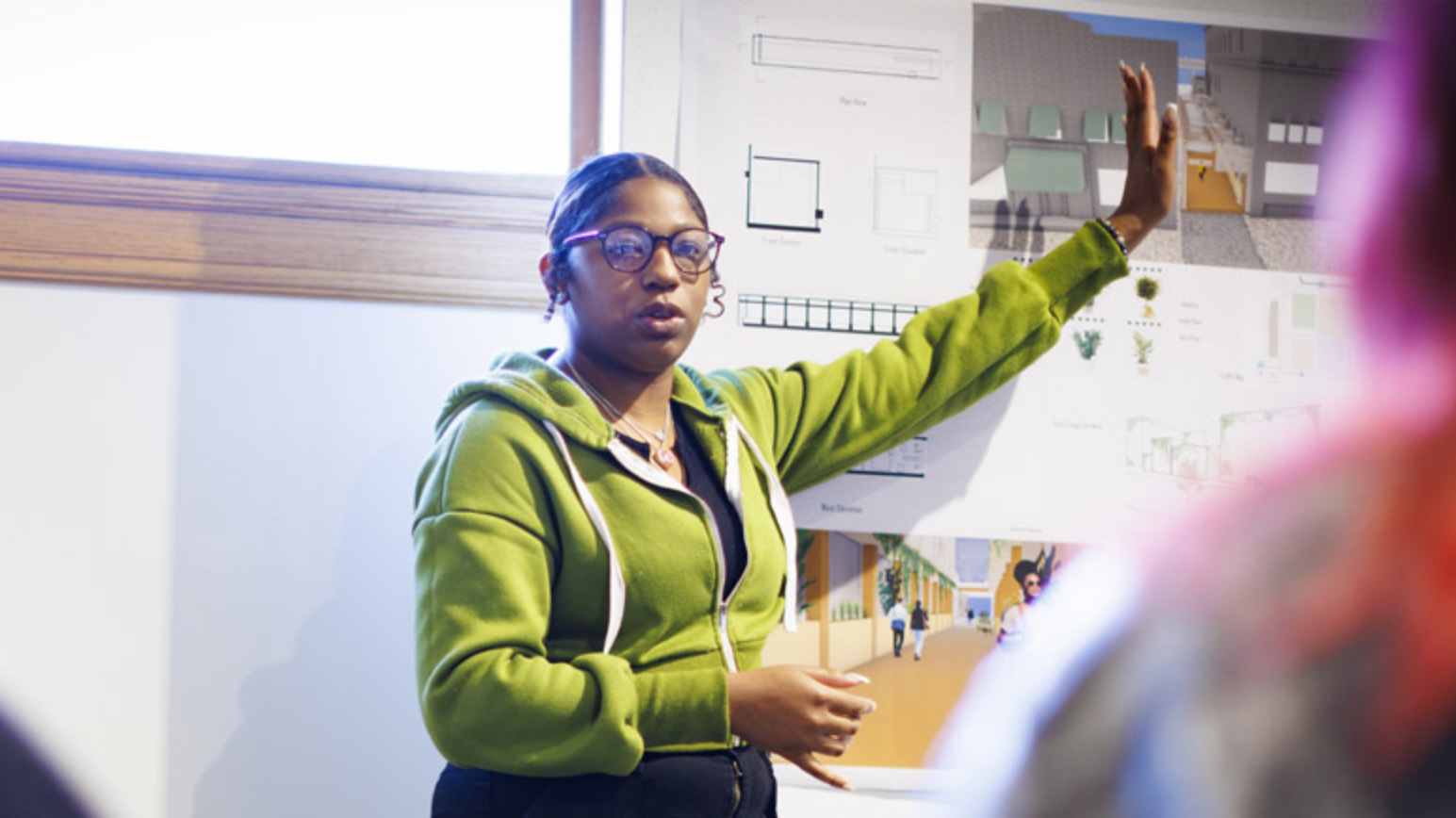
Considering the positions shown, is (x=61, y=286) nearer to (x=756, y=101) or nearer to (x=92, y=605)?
(x=92, y=605)

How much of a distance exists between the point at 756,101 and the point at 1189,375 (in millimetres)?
717

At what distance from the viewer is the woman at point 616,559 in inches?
59.1

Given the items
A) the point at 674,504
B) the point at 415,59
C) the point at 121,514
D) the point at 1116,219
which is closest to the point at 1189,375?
the point at 1116,219

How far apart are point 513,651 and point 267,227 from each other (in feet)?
2.66

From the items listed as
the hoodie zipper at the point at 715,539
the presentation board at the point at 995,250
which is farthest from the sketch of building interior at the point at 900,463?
the hoodie zipper at the point at 715,539

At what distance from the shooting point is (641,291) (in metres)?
1.66

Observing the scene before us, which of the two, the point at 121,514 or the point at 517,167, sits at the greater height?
the point at 517,167

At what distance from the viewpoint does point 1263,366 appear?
214 cm

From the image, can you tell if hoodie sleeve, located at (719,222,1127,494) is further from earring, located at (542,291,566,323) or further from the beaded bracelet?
earring, located at (542,291,566,323)

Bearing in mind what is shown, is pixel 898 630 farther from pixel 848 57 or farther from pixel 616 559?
pixel 848 57

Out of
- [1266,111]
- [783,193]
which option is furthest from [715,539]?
[1266,111]

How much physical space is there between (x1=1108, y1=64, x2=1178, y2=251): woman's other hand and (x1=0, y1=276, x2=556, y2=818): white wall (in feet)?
3.28

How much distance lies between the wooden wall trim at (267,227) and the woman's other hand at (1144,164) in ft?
2.61

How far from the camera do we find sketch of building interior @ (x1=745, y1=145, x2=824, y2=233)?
79.0 inches
